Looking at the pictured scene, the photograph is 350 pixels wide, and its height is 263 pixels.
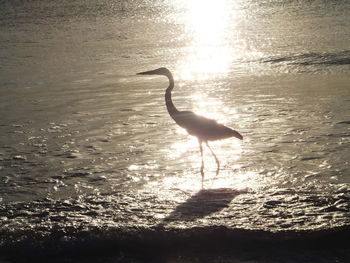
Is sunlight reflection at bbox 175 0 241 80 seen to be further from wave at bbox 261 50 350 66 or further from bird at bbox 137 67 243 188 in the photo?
bird at bbox 137 67 243 188

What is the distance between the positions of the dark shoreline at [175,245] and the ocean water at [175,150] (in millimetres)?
11

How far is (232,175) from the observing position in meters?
8.14

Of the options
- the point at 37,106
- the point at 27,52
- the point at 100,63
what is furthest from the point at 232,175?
the point at 27,52

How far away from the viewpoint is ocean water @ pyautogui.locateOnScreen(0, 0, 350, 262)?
21.7 ft

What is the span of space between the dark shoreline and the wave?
8421 millimetres

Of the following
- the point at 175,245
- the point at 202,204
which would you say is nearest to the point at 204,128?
the point at 202,204

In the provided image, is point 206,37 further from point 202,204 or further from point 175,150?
point 202,204

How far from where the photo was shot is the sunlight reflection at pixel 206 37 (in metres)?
15.0

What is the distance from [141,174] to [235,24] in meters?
13.1

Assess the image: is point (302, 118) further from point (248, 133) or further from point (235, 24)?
point (235, 24)

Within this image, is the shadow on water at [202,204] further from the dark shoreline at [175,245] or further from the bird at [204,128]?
the bird at [204,128]

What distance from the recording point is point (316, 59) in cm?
1504

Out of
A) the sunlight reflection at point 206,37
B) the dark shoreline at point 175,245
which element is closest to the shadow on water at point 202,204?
the dark shoreline at point 175,245

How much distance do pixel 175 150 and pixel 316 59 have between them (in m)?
6.68
